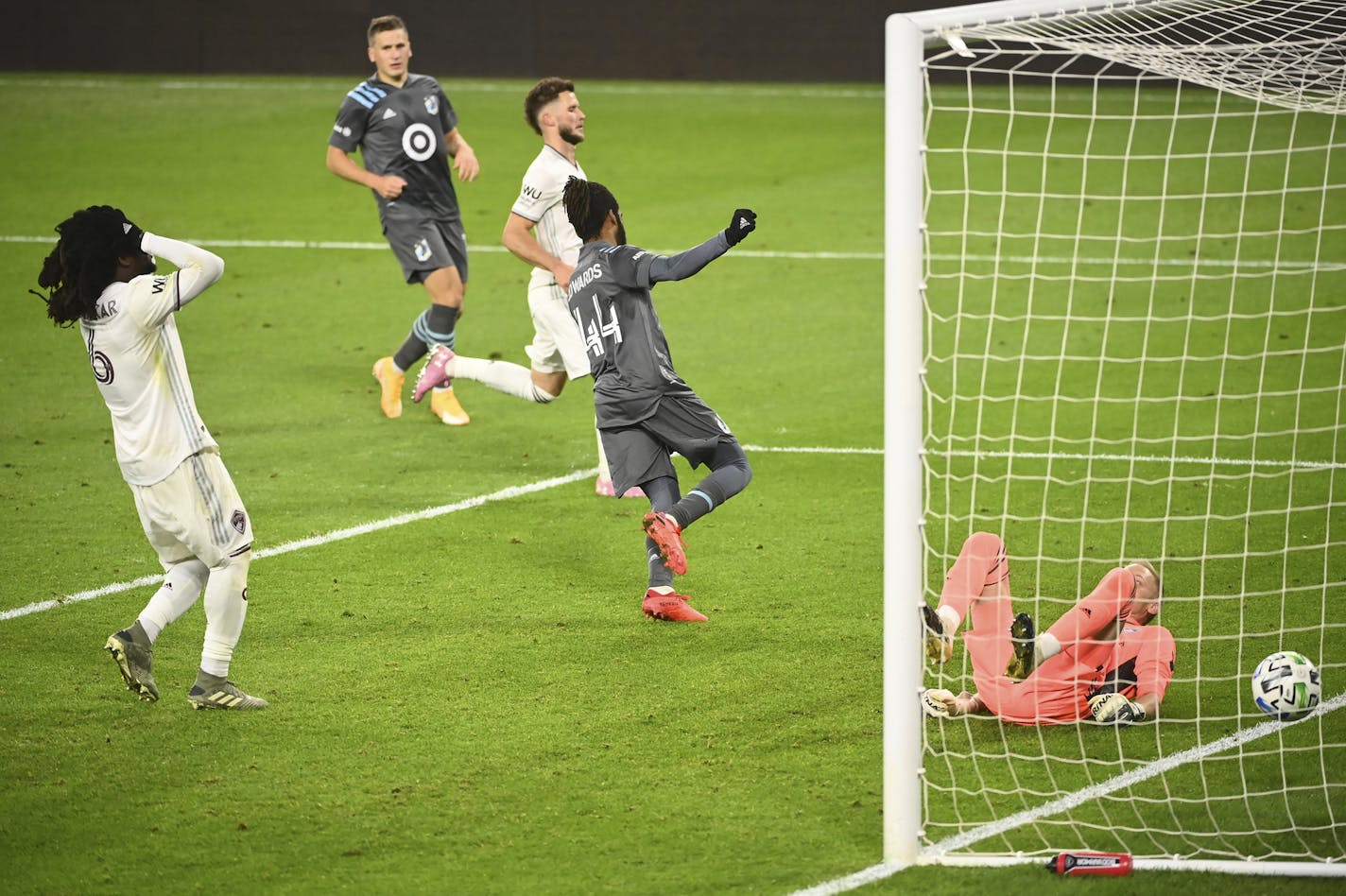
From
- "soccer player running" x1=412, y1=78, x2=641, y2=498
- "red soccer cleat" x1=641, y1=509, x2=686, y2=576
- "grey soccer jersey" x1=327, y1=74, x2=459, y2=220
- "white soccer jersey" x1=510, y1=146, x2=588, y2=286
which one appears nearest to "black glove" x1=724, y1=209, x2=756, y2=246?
"red soccer cleat" x1=641, y1=509, x2=686, y2=576

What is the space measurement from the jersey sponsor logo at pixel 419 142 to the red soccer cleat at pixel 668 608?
14.0 feet

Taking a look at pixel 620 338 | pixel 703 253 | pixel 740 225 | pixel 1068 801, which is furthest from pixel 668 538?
pixel 1068 801

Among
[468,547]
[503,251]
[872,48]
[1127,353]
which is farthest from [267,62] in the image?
[468,547]

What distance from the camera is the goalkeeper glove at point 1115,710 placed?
5.52 metres

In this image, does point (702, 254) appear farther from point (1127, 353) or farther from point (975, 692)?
point (1127, 353)

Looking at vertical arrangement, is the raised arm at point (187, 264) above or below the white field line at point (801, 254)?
above

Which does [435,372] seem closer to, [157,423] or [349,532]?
[349,532]

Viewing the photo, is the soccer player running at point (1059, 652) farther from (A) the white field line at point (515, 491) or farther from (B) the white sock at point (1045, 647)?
(A) the white field line at point (515, 491)

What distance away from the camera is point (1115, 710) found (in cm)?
551

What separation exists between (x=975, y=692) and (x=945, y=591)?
1.51 feet

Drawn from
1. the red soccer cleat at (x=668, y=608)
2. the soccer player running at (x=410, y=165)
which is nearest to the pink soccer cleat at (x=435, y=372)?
the soccer player running at (x=410, y=165)

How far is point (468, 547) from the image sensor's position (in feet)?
25.0

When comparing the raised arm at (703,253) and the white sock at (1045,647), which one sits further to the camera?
the raised arm at (703,253)

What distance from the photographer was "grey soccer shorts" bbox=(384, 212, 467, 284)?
32.4 ft
